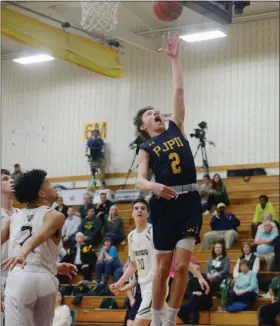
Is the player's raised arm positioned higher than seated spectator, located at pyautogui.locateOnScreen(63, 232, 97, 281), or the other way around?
the player's raised arm

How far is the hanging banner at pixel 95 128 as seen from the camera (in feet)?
82.1

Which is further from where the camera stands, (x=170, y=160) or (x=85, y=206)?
(x=85, y=206)

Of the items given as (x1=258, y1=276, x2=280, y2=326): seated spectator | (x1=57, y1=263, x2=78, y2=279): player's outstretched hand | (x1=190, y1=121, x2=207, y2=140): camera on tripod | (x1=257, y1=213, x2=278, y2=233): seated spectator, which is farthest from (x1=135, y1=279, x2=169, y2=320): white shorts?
(x1=190, y1=121, x2=207, y2=140): camera on tripod

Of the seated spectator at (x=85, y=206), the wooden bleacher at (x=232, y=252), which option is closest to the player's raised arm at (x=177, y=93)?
the wooden bleacher at (x=232, y=252)

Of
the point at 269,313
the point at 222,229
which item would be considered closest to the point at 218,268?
the point at 222,229

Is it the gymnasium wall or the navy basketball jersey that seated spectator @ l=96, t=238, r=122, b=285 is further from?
the navy basketball jersey

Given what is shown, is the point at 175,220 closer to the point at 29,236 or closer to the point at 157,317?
the point at 157,317

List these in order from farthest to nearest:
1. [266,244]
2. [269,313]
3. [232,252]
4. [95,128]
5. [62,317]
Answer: [95,128] → [232,252] → [266,244] → [269,313] → [62,317]

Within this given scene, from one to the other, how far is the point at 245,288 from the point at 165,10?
6.59 m

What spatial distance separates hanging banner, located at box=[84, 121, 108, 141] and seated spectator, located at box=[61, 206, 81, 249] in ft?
18.2

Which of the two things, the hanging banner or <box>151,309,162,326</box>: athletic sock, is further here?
the hanging banner

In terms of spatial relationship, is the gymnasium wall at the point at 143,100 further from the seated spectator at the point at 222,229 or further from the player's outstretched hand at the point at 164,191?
the player's outstretched hand at the point at 164,191

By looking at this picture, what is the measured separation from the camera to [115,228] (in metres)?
19.0

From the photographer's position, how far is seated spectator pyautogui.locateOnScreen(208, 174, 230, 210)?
19781 millimetres
